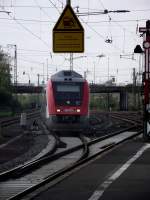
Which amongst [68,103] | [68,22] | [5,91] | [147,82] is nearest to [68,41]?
[68,22]

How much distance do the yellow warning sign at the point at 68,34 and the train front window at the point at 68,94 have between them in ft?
74.1

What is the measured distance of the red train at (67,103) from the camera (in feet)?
129

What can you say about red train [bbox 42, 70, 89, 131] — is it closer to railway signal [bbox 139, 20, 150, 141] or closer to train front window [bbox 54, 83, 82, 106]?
train front window [bbox 54, 83, 82, 106]

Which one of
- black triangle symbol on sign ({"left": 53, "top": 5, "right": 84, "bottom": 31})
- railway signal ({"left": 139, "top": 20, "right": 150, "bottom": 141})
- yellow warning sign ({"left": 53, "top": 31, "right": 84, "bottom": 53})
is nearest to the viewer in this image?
black triangle symbol on sign ({"left": 53, "top": 5, "right": 84, "bottom": 31})

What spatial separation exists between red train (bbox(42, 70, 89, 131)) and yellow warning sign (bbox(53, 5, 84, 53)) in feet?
72.5

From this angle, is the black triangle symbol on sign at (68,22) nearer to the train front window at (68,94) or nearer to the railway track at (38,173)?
the railway track at (38,173)

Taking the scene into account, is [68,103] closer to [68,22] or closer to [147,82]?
[147,82]

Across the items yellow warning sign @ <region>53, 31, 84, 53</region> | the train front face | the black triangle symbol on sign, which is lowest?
the train front face

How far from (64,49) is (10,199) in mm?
5072

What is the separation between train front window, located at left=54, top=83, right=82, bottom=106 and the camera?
39.9 metres

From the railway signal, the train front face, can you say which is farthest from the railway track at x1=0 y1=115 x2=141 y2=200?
the train front face

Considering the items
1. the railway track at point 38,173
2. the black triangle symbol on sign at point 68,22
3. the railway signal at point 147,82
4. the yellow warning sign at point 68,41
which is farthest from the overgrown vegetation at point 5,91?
the black triangle symbol on sign at point 68,22

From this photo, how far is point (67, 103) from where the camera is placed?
39938mm

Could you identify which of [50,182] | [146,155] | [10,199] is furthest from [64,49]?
[146,155]
